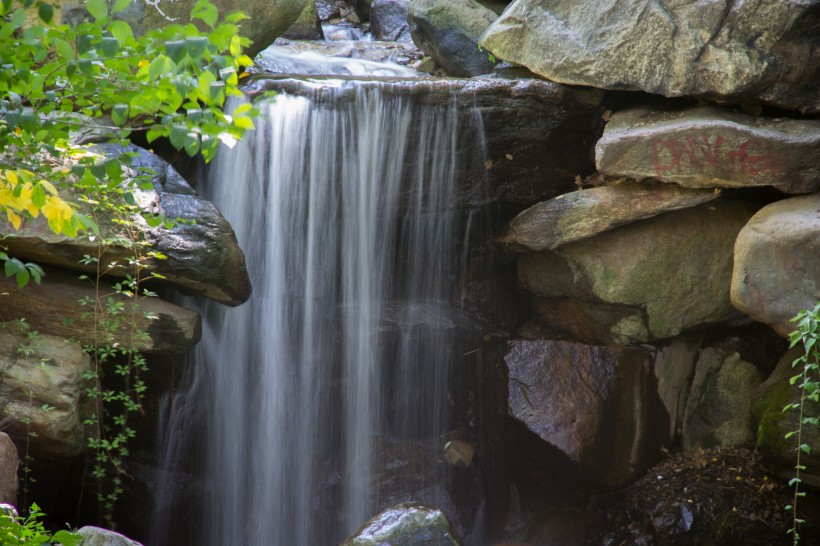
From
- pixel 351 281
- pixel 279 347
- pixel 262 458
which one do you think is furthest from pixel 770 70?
pixel 262 458

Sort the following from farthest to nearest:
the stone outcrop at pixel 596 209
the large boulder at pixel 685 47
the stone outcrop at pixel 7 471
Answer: the stone outcrop at pixel 596 209
the large boulder at pixel 685 47
the stone outcrop at pixel 7 471

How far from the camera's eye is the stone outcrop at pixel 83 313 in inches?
181

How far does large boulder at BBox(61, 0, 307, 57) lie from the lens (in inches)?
223

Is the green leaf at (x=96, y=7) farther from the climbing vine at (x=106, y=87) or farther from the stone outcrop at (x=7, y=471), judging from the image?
the stone outcrop at (x=7, y=471)

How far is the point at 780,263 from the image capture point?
15.8ft

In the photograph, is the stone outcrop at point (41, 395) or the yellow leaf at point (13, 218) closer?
the yellow leaf at point (13, 218)

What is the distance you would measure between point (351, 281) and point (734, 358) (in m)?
2.98

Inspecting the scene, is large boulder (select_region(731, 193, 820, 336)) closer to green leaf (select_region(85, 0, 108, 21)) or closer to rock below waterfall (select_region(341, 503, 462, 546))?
rock below waterfall (select_region(341, 503, 462, 546))

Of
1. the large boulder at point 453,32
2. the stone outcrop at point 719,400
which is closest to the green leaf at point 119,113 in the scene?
the stone outcrop at point 719,400

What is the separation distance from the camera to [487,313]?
6281 millimetres

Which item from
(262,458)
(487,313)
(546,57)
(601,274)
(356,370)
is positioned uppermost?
(546,57)

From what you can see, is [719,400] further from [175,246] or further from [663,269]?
[175,246]

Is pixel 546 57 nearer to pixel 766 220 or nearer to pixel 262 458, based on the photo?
pixel 766 220

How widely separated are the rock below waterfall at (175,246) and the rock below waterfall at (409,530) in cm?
174
